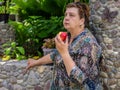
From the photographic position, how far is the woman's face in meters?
3.33

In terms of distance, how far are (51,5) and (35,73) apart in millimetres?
2718

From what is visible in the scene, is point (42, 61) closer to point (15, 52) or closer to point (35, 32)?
point (15, 52)

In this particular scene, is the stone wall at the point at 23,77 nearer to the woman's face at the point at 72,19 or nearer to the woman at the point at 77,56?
the woman at the point at 77,56

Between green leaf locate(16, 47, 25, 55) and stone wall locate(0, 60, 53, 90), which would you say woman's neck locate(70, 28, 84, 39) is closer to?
stone wall locate(0, 60, 53, 90)

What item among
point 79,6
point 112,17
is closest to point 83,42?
point 79,6

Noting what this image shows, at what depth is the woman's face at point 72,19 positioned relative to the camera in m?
3.33

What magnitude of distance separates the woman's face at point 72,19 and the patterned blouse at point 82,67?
11 cm

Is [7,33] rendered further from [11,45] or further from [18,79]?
[18,79]

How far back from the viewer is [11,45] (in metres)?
6.45

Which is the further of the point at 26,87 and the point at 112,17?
the point at 26,87

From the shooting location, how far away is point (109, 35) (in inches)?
170

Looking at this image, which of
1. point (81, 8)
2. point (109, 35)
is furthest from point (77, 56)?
point (109, 35)

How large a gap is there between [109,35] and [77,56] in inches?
45.3

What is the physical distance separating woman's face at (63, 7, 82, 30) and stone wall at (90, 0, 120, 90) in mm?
963
